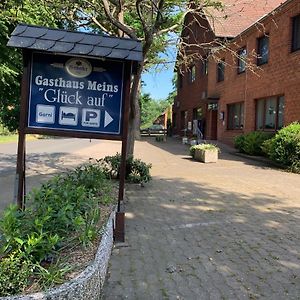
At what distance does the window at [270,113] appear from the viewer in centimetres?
1744

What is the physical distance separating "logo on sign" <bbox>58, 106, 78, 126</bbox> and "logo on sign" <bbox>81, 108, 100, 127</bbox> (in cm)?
10

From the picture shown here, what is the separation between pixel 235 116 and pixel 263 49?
500 cm

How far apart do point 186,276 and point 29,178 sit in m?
7.70

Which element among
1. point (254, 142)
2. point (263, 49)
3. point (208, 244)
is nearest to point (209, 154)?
point (254, 142)

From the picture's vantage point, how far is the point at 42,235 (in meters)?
3.32

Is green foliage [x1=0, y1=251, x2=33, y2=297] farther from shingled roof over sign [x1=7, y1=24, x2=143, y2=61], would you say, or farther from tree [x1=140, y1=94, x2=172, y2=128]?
tree [x1=140, y1=94, x2=172, y2=128]

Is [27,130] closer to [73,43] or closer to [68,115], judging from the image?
[68,115]

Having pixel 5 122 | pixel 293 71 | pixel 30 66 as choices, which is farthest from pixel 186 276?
pixel 5 122

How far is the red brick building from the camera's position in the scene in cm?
1599

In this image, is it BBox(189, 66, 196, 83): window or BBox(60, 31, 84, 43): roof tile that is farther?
BBox(189, 66, 196, 83): window

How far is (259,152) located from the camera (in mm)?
17391

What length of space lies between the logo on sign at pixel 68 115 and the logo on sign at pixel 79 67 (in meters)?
0.43

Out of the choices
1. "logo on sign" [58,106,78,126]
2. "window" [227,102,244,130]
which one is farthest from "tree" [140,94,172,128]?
"logo on sign" [58,106,78,126]

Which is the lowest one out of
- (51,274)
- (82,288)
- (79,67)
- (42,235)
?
(82,288)
